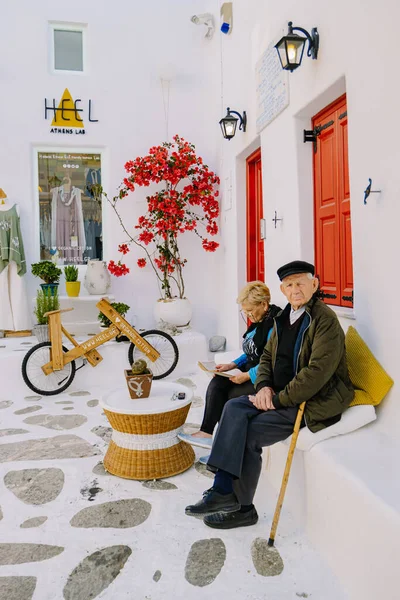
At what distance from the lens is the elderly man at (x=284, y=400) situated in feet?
7.71

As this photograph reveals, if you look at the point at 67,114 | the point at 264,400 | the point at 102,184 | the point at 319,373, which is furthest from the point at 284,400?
the point at 67,114

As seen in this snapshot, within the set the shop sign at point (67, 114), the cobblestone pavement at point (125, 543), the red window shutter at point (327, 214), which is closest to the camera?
the cobblestone pavement at point (125, 543)

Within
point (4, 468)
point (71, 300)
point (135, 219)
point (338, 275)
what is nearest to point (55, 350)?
point (71, 300)

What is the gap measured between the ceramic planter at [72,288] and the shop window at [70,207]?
0.56 m

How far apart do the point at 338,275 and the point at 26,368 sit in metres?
3.15

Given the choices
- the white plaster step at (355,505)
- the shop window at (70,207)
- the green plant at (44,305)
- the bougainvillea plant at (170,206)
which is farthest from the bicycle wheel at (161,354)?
the white plaster step at (355,505)

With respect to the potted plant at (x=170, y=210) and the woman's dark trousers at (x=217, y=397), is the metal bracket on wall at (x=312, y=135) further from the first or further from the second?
the potted plant at (x=170, y=210)

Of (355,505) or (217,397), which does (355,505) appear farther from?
(217,397)

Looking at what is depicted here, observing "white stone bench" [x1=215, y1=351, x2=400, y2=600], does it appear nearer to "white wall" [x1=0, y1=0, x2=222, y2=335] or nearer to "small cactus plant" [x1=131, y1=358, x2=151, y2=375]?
"small cactus plant" [x1=131, y1=358, x2=151, y2=375]

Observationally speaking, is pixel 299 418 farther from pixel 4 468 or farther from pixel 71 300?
pixel 71 300

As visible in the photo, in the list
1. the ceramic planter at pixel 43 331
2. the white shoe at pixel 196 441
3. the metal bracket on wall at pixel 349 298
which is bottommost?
the white shoe at pixel 196 441

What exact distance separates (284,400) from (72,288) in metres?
4.50

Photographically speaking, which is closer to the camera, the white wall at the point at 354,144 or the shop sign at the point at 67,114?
the white wall at the point at 354,144

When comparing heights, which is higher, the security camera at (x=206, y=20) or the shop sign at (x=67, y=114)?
the security camera at (x=206, y=20)
